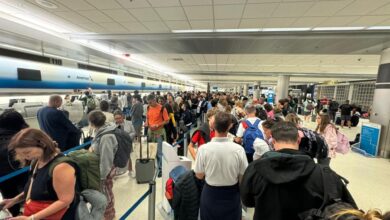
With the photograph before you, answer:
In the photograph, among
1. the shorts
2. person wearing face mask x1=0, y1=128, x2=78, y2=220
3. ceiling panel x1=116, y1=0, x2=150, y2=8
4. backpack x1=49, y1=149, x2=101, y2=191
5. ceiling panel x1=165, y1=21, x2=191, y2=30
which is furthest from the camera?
the shorts

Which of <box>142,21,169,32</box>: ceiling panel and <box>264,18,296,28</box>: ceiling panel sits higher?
<box>264,18,296,28</box>: ceiling panel

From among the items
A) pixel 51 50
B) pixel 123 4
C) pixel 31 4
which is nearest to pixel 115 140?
pixel 123 4

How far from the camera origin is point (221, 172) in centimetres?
169

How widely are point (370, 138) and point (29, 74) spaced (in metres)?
11.0

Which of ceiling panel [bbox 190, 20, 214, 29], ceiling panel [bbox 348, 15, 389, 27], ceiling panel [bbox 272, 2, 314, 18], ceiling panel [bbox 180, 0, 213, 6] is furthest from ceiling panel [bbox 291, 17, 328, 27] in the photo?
ceiling panel [bbox 180, 0, 213, 6]

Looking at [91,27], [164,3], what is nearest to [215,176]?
[164,3]

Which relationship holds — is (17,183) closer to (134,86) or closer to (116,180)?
(116,180)

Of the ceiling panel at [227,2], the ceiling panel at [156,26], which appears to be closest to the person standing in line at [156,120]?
the ceiling panel at [156,26]

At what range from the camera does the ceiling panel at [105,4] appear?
3498 mm

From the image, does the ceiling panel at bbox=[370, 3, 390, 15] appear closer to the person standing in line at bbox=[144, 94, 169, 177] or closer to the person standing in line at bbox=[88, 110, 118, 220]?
the person standing in line at bbox=[144, 94, 169, 177]

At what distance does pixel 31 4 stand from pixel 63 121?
8.09ft

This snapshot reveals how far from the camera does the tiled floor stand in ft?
9.99

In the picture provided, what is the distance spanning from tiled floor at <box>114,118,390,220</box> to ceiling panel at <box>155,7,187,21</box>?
3.48m

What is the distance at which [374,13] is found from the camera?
3.71 meters
